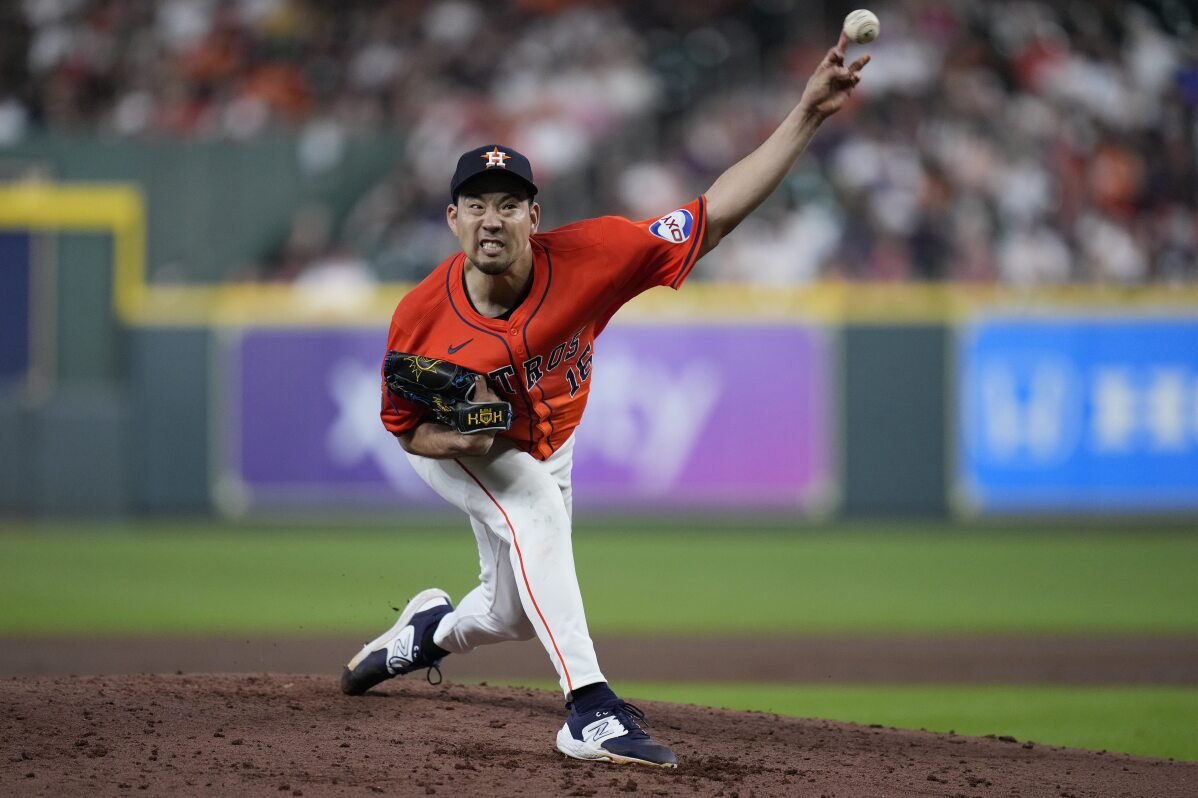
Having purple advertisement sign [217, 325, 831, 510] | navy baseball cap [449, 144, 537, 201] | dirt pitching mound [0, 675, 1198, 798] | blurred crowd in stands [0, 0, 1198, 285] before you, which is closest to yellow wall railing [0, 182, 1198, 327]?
purple advertisement sign [217, 325, 831, 510]

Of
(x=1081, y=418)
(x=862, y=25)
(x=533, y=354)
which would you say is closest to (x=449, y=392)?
(x=533, y=354)

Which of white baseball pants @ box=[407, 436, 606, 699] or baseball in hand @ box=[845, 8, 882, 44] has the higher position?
baseball in hand @ box=[845, 8, 882, 44]

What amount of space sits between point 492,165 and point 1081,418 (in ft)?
33.8

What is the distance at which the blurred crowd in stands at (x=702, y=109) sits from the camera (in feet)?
48.3

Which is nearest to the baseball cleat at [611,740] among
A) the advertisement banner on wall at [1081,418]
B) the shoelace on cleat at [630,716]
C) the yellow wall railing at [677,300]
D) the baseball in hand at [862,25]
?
the shoelace on cleat at [630,716]

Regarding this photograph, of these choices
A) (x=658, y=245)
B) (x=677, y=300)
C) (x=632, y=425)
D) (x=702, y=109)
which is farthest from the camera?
(x=702, y=109)

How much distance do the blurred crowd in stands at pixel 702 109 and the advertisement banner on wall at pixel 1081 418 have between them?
0.95 m

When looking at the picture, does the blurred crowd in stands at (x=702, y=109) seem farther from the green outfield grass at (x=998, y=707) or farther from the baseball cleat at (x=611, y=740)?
the baseball cleat at (x=611, y=740)

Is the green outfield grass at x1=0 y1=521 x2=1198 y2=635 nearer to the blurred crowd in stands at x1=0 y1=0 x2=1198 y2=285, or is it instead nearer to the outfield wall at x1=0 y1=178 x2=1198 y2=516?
the outfield wall at x1=0 y1=178 x2=1198 y2=516

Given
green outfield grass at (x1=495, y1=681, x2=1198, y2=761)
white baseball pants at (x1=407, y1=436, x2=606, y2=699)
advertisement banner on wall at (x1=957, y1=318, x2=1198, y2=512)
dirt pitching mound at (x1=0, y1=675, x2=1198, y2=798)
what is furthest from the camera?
advertisement banner on wall at (x1=957, y1=318, x2=1198, y2=512)

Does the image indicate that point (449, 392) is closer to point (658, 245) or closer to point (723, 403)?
point (658, 245)

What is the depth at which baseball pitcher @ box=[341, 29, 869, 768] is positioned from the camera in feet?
14.5

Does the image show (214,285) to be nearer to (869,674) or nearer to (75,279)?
(75,279)

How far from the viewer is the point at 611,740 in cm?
437
